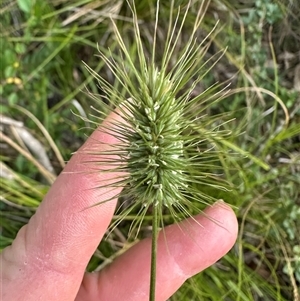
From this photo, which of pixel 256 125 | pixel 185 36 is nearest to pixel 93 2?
pixel 185 36

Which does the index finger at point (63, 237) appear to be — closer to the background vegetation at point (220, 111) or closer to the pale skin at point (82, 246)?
the pale skin at point (82, 246)

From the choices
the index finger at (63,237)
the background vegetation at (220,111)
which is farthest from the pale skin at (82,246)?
the background vegetation at (220,111)

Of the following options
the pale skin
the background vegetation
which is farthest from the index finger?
the background vegetation

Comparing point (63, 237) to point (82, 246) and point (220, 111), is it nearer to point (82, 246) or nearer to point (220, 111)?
point (82, 246)

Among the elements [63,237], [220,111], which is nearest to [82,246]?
[63,237]

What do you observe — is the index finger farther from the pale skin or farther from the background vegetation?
the background vegetation

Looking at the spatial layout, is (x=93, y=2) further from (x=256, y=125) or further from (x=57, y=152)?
(x=256, y=125)
